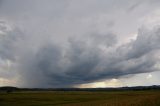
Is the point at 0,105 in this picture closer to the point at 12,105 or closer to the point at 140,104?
the point at 12,105

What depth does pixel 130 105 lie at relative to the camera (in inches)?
1244

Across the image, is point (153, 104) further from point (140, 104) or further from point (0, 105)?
point (0, 105)

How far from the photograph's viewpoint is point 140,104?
3234cm

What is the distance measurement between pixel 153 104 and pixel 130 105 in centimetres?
267

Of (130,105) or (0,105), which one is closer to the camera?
(130,105)

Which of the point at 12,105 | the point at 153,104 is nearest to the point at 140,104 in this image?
the point at 153,104

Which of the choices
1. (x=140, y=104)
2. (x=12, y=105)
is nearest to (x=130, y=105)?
(x=140, y=104)

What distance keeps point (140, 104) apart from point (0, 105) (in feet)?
146

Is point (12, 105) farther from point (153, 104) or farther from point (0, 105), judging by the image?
point (153, 104)

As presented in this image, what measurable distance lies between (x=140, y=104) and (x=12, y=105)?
142 ft

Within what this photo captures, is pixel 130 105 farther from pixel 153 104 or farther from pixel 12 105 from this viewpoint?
pixel 12 105

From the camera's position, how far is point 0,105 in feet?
224

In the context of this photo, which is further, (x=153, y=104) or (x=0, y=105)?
(x=0, y=105)

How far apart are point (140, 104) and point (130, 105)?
4.73ft
